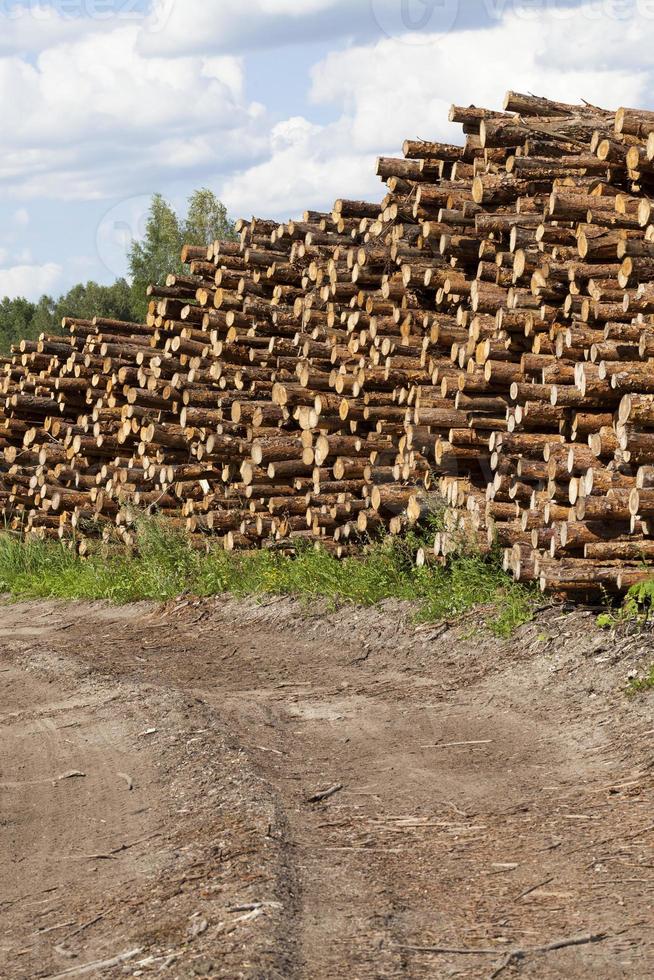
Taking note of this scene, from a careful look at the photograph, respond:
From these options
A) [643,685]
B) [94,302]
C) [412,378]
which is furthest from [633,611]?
[94,302]

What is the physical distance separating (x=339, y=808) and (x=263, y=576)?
19.1ft

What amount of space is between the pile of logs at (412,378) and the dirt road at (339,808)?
3.44 ft

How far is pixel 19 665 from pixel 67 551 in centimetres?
471

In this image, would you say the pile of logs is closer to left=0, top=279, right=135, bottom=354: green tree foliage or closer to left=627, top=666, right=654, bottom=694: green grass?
left=627, top=666, right=654, bottom=694: green grass

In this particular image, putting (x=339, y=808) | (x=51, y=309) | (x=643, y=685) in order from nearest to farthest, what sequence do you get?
(x=339, y=808) < (x=643, y=685) < (x=51, y=309)

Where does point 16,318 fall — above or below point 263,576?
above

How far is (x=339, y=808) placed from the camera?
5.39m

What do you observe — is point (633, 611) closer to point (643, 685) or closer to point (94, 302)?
point (643, 685)

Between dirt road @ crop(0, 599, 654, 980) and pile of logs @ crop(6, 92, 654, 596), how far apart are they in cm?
105

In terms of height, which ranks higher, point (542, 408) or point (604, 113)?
point (604, 113)

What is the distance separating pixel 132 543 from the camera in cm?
1328

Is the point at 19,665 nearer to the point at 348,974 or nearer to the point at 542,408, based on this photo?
the point at 542,408

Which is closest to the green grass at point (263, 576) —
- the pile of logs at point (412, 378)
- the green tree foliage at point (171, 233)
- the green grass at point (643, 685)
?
the pile of logs at point (412, 378)

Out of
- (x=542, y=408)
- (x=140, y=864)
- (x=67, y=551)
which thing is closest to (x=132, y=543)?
(x=67, y=551)
